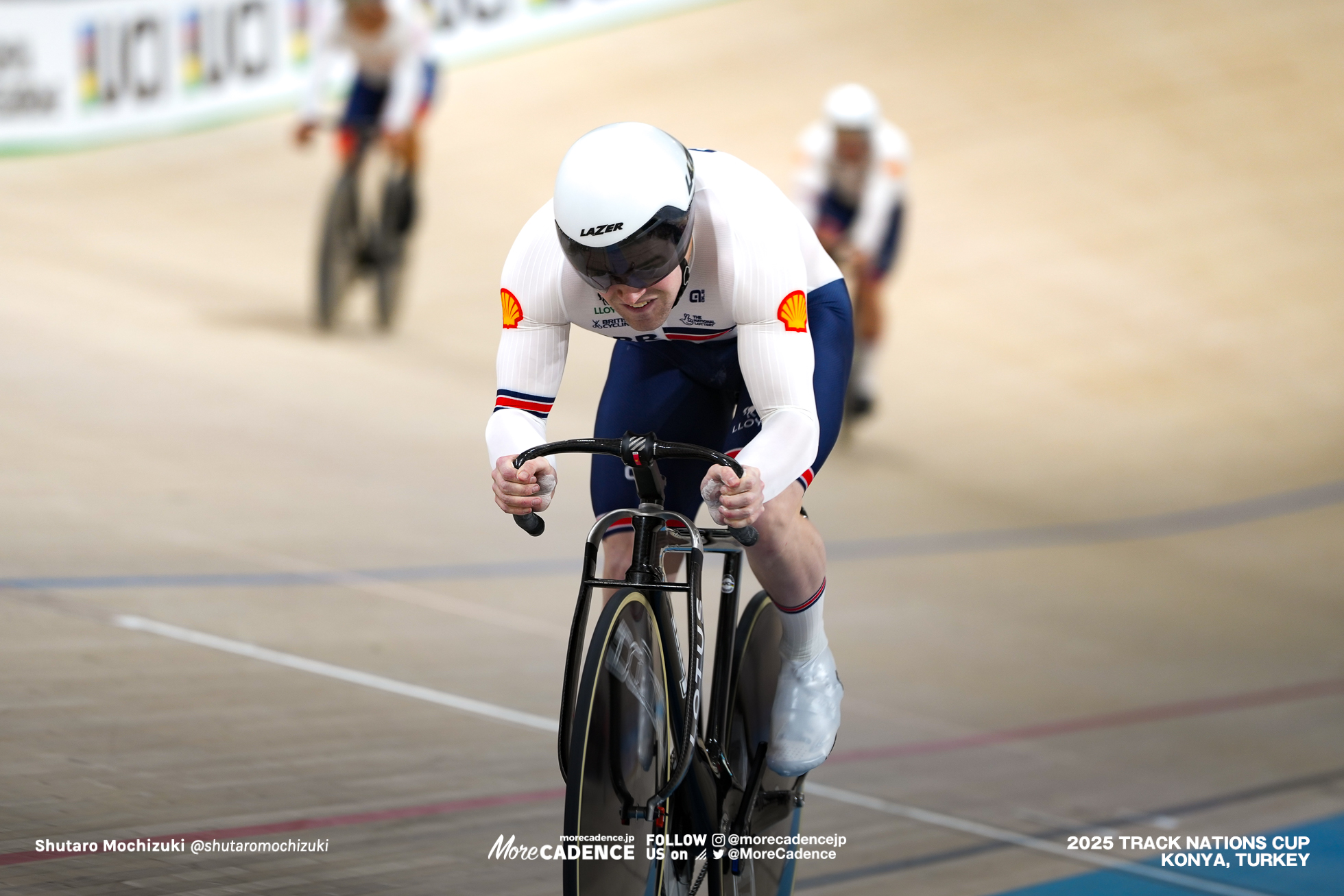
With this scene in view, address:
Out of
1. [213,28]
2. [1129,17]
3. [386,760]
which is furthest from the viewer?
[1129,17]

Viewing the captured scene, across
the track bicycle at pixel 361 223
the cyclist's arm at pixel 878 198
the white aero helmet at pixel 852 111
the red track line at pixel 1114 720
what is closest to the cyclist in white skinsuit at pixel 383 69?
the track bicycle at pixel 361 223

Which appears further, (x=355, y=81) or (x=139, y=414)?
(x=355, y=81)

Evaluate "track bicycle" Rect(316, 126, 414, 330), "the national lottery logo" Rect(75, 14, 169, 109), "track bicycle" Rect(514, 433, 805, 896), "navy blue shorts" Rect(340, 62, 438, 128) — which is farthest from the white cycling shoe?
"the national lottery logo" Rect(75, 14, 169, 109)

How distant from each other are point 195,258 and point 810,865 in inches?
265

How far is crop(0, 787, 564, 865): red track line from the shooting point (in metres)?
2.34

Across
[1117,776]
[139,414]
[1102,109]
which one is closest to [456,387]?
[139,414]

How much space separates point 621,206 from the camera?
1.92 m

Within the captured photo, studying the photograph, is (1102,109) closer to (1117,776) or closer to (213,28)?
(213,28)

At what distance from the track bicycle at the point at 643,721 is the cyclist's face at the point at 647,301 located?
17 cm

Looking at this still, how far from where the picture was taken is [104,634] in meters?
3.56

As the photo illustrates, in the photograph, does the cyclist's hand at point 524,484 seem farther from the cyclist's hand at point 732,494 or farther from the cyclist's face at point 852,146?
the cyclist's face at point 852,146

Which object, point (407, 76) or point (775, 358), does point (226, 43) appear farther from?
point (775, 358)

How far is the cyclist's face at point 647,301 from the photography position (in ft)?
6.59

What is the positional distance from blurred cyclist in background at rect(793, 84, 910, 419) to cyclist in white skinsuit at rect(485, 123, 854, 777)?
4171 mm
